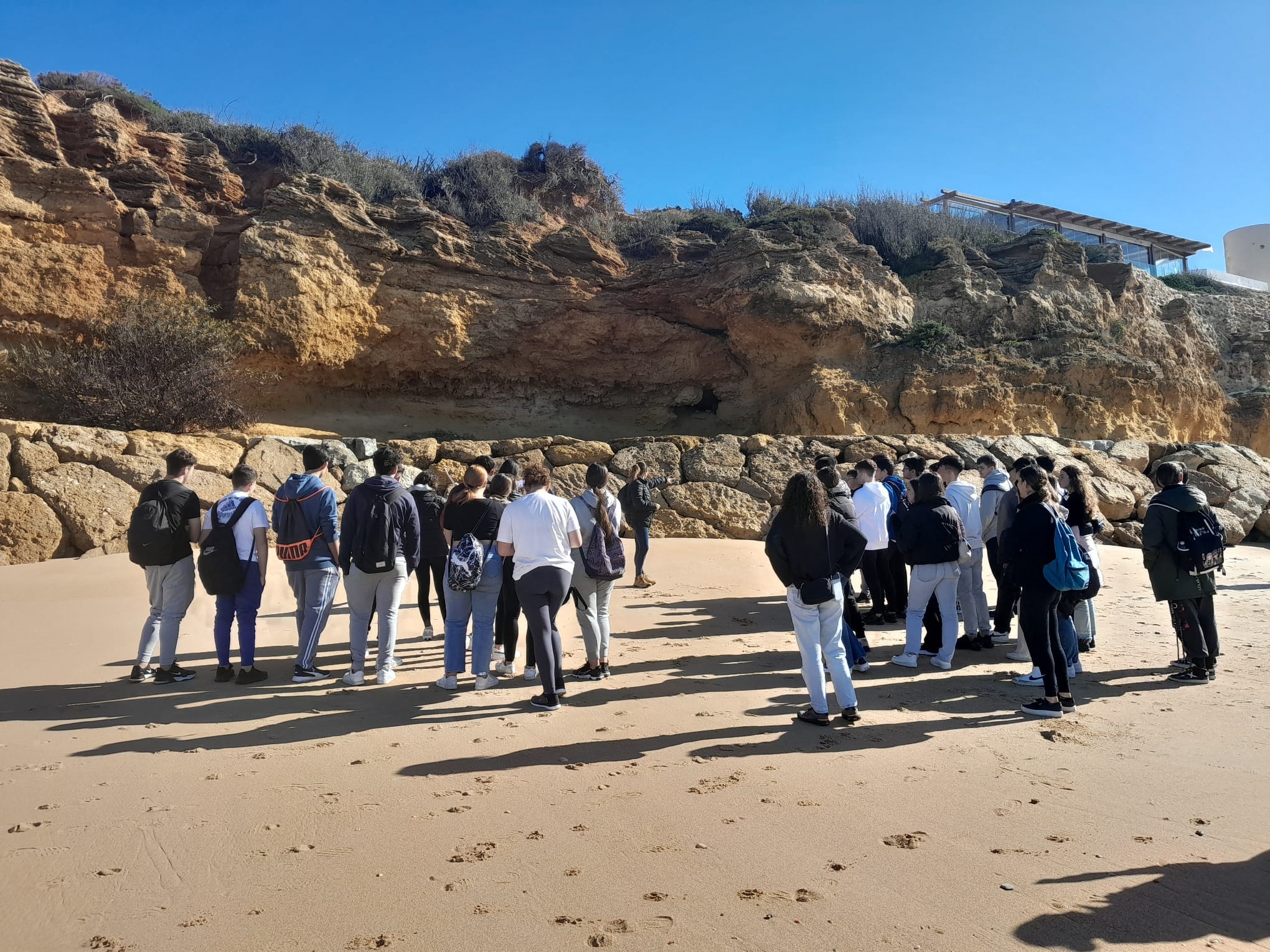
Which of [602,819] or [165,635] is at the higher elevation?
[165,635]

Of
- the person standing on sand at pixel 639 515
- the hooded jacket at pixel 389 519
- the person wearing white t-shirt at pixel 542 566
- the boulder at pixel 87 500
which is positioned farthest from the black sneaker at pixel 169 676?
the boulder at pixel 87 500

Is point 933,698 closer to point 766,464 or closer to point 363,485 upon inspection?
point 363,485

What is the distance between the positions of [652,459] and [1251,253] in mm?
36472

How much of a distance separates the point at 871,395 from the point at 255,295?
41.6 ft

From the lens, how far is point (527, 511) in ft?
16.3

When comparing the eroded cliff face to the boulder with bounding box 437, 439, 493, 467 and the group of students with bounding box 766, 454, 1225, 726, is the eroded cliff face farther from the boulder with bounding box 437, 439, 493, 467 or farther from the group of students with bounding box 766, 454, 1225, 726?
the group of students with bounding box 766, 454, 1225, 726

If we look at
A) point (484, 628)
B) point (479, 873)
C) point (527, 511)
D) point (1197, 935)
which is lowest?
point (1197, 935)

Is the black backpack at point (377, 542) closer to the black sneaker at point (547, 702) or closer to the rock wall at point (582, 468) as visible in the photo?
the black sneaker at point (547, 702)

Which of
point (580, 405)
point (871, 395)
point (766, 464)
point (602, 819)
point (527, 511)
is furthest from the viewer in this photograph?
point (580, 405)

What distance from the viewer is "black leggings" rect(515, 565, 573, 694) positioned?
4.83 meters

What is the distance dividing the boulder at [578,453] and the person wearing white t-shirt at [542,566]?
27.1 feet

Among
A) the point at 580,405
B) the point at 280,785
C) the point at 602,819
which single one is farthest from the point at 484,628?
the point at 580,405

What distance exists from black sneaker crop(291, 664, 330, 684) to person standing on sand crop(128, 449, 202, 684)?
782 millimetres

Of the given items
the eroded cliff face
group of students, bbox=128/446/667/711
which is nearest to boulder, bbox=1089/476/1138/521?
the eroded cliff face
